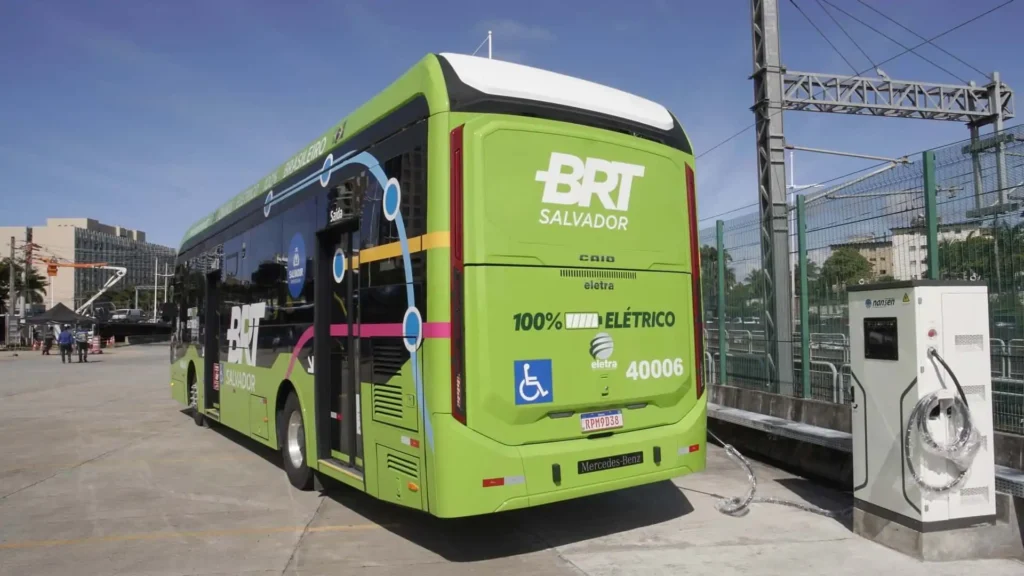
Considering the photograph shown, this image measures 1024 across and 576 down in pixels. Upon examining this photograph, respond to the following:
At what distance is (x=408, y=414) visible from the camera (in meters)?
5.27

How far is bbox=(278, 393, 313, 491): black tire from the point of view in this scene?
762 centimetres

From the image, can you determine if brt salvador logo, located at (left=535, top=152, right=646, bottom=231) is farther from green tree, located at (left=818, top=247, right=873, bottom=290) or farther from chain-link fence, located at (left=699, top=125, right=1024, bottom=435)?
green tree, located at (left=818, top=247, right=873, bottom=290)

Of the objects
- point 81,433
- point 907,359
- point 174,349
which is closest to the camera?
point 907,359

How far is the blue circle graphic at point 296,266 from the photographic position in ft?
24.3

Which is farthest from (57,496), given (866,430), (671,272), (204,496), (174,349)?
(866,430)

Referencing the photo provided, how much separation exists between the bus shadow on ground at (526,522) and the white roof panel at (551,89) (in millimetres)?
3474

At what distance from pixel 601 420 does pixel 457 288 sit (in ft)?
5.16

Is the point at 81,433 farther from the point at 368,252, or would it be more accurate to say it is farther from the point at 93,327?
the point at 93,327

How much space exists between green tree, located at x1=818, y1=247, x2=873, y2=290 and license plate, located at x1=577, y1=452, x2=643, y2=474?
401 centimetres

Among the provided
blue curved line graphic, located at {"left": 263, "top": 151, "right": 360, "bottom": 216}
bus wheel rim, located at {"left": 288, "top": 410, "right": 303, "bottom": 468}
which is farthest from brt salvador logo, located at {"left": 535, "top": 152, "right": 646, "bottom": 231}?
bus wheel rim, located at {"left": 288, "top": 410, "right": 303, "bottom": 468}

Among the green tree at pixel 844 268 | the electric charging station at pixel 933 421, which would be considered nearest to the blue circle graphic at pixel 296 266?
the electric charging station at pixel 933 421

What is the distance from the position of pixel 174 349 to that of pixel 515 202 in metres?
10.4

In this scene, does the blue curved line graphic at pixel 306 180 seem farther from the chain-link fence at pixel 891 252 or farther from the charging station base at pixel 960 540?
the chain-link fence at pixel 891 252

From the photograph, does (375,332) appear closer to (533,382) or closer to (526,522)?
(533,382)
